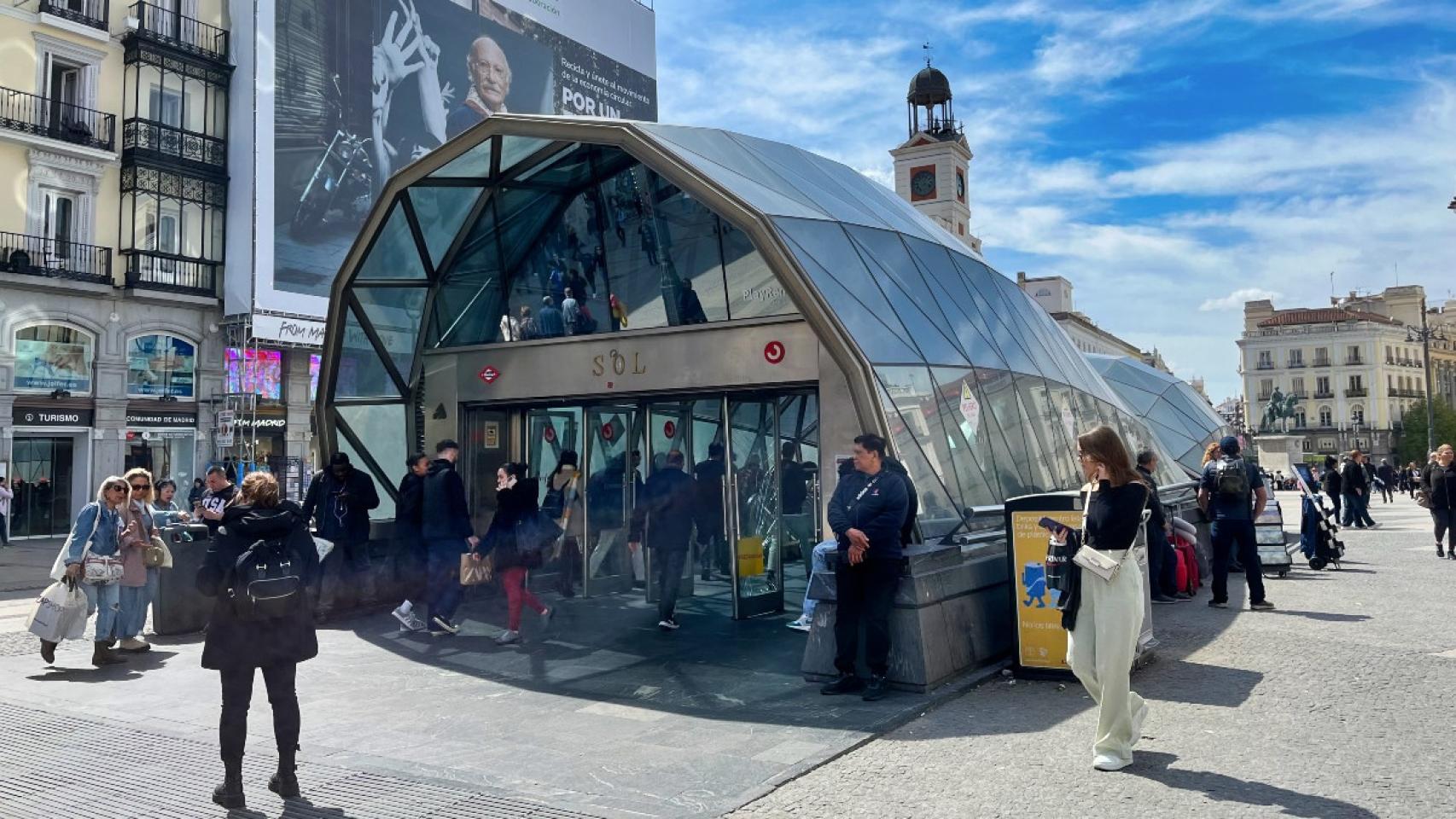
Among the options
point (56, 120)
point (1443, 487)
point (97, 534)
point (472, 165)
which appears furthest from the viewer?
point (56, 120)

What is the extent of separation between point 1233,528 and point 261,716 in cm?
890

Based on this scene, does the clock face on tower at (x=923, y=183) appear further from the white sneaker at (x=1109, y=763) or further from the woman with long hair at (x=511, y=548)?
the white sneaker at (x=1109, y=763)

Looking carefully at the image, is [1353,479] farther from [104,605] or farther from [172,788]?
[172,788]

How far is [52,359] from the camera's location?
27.8 meters

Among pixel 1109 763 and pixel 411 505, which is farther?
pixel 411 505

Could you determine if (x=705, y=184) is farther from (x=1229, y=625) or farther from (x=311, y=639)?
(x=1229, y=625)

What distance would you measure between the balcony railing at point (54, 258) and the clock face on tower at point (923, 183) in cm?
6876

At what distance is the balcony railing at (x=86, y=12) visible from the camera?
28781 mm

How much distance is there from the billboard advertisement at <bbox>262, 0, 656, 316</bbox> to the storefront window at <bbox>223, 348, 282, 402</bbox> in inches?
70.3

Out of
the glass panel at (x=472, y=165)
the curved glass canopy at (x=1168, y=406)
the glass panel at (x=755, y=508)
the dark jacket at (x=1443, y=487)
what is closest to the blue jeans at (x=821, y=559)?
the glass panel at (x=755, y=508)

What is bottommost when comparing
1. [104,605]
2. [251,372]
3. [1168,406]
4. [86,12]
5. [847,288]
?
[104,605]

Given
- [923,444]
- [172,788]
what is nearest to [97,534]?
[172,788]

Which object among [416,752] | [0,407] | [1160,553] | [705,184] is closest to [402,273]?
[705,184]

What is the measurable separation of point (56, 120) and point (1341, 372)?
111532 mm
